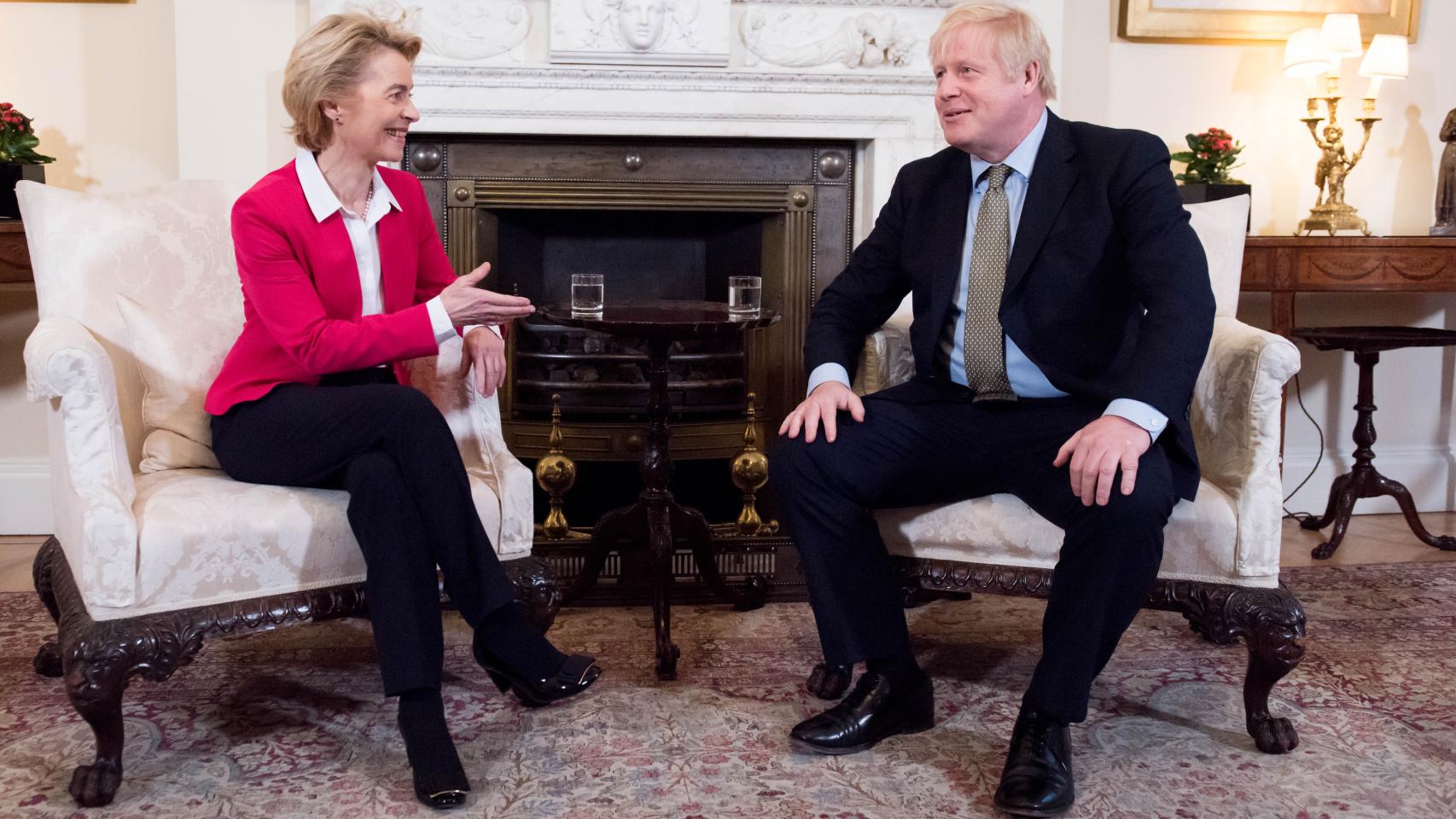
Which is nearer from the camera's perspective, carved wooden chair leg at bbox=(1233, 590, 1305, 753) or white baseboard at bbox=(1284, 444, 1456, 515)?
carved wooden chair leg at bbox=(1233, 590, 1305, 753)

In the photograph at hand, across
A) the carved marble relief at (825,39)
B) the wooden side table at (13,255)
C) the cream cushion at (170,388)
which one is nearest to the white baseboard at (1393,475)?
the carved marble relief at (825,39)

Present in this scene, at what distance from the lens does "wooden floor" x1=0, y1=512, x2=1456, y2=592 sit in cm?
336

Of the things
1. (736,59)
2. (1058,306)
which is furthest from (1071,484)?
(736,59)

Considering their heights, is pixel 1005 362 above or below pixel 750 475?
above

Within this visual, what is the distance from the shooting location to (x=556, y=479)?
3.12 m

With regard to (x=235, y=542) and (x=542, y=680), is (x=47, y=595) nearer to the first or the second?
(x=235, y=542)

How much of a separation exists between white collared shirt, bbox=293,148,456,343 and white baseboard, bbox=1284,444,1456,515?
2947 mm

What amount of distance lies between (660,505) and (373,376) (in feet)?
2.37

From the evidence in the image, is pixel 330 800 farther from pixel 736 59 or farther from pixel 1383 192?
pixel 1383 192

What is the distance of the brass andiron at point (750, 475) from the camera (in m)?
3.19

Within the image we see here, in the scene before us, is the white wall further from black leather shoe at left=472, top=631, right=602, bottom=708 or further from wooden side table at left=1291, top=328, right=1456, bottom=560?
black leather shoe at left=472, top=631, right=602, bottom=708

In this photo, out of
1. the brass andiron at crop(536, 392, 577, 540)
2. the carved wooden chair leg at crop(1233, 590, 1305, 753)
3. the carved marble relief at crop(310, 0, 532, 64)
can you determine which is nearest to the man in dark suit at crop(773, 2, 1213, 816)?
the carved wooden chair leg at crop(1233, 590, 1305, 753)

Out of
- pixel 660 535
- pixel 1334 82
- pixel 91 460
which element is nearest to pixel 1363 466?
pixel 1334 82

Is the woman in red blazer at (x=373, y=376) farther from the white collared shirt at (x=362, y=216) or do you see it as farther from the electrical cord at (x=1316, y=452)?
the electrical cord at (x=1316, y=452)
